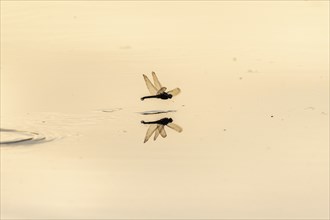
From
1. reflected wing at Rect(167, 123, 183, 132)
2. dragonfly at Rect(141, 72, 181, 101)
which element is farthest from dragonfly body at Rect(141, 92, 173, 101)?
reflected wing at Rect(167, 123, 183, 132)

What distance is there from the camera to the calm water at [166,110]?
242 cm

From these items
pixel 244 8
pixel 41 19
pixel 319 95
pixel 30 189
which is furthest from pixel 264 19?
pixel 30 189

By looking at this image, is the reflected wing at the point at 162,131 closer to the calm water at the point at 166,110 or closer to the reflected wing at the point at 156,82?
the calm water at the point at 166,110

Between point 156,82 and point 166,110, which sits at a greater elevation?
point 156,82

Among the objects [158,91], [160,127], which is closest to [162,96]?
[158,91]

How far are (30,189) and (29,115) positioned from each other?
11.8 inches

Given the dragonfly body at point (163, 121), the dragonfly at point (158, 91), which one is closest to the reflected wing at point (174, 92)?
the dragonfly at point (158, 91)

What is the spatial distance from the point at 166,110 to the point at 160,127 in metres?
0.09

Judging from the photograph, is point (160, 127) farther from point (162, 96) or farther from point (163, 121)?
point (162, 96)

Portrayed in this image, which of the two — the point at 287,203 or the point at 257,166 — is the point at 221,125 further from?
the point at 287,203

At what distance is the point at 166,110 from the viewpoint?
2703 mm

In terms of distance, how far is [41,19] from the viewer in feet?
9.55

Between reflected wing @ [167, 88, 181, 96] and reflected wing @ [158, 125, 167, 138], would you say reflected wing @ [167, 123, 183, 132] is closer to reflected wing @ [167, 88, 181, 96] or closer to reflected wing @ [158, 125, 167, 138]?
reflected wing @ [158, 125, 167, 138]

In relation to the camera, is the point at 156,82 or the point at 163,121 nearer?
the point at 163,121
